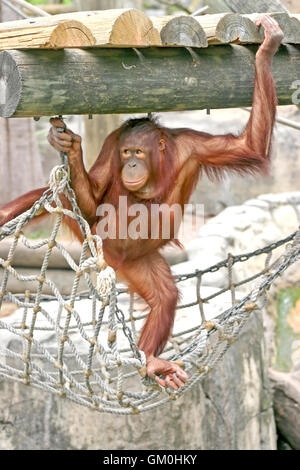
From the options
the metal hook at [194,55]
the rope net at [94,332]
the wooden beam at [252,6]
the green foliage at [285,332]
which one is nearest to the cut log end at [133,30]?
the metal hook at [194,55]

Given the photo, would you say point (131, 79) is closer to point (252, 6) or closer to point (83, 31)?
point (83, 31)

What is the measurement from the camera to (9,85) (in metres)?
1.91

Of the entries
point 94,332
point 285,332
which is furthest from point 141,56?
point 285,332

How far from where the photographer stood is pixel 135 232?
2686 millimetres

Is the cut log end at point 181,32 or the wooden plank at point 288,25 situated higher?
the wooden plank at point 288,25

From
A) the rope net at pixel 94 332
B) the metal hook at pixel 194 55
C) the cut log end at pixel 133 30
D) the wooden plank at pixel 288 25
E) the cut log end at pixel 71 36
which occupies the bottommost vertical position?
the rope net at pixel 94 332

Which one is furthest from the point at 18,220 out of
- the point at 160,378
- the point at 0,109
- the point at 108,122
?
the point at 108,122

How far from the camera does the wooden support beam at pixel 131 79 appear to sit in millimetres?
1913

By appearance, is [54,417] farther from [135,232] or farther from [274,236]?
[274,236]

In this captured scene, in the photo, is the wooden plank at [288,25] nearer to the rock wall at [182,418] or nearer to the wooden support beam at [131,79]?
the wooden support beam at [131,79]

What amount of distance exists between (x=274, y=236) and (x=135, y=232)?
3.30 m

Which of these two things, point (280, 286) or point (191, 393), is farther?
point (280, 286)

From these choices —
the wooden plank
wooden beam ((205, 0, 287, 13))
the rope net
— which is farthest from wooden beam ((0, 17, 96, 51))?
wooden beam ((205, 0, 287, 13))
